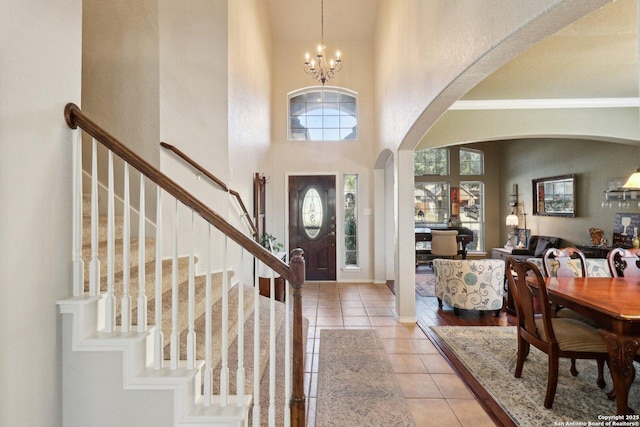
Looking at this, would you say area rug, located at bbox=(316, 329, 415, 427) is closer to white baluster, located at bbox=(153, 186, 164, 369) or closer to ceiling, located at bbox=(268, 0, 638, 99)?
white baluster, located at bbox=(153, 186, 164, 369)

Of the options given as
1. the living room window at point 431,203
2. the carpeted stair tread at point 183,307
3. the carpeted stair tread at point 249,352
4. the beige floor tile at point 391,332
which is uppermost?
the living room window at point 431,203

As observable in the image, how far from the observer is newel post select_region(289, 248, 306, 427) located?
5.24 ft

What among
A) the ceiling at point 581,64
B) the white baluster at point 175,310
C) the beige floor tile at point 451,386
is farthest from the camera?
the ceiling at point 581,64

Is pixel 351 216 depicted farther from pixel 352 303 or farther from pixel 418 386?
pixel 418 386

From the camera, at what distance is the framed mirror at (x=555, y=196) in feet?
20.1

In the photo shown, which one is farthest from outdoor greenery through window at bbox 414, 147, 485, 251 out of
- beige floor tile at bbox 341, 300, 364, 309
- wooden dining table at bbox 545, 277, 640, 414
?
wooden dining table at bbox 545, 277, 640, 414

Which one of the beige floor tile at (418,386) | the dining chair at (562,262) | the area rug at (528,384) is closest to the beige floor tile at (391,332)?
the area rug at (528,384)

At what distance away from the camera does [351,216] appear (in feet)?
21.7

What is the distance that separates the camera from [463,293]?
4230 millimetres

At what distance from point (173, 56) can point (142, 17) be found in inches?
15.9

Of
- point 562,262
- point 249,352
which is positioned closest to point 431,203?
point 562,262

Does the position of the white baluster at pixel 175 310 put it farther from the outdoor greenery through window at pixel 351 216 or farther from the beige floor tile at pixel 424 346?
the outdoor greenery through window at pixel 351 216

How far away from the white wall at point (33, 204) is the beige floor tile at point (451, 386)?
8.00 feet

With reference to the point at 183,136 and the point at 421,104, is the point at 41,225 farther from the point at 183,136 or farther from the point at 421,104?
the point at 421,104
